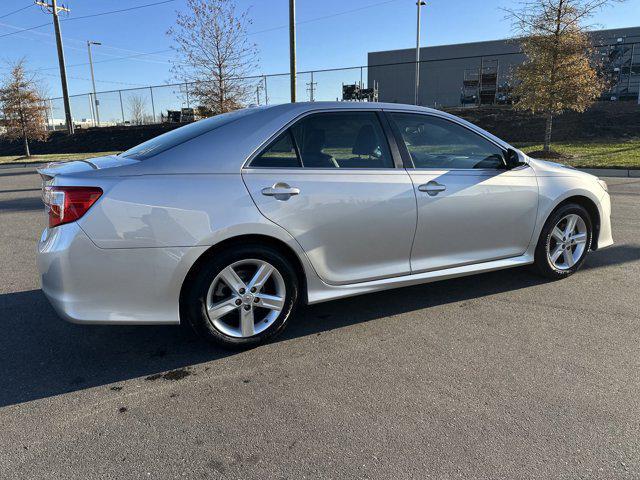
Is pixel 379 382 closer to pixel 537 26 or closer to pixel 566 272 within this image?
pixel 566 272

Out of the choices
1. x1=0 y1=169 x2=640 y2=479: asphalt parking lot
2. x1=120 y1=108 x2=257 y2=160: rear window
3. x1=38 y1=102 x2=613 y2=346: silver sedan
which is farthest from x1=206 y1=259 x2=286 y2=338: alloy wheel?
x1=120 y1=108 x2=257 y2=160: rear window

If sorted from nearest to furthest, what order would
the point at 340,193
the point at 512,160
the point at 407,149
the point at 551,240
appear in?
1. the point at 340,193
2. the point at 407,149
3. the point at 512,160
4. the point at 551,240

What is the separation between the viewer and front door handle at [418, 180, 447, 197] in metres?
3.71

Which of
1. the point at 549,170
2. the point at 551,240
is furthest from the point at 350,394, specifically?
the point at 549,170

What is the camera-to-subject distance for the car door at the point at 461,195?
3773mm

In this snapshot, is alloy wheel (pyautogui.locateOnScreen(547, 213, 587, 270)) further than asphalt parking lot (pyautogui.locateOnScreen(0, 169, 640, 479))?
Yes

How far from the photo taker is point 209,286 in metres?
3.11

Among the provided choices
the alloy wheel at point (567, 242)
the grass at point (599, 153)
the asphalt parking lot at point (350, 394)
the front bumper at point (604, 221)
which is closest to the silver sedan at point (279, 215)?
the alloy wheel at point (567, 242)

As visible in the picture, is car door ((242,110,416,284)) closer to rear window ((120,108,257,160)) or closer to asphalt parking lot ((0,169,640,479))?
rear window ((120,108,257,160))

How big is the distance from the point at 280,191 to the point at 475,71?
2914cm

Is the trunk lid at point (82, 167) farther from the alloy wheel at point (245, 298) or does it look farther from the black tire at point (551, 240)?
the black tire at point (551, 240)

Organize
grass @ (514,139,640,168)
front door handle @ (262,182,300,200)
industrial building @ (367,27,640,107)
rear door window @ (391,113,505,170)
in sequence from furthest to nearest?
industrial building @ (367,27,640,107)
grass @ (514,139,640,168)
rear door window @ (391,113,505,170)
front door handle @ (262,182,300,200)

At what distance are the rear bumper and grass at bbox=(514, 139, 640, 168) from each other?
43.7 feet

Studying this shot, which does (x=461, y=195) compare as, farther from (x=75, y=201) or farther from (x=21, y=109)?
(x=21, y=109)
